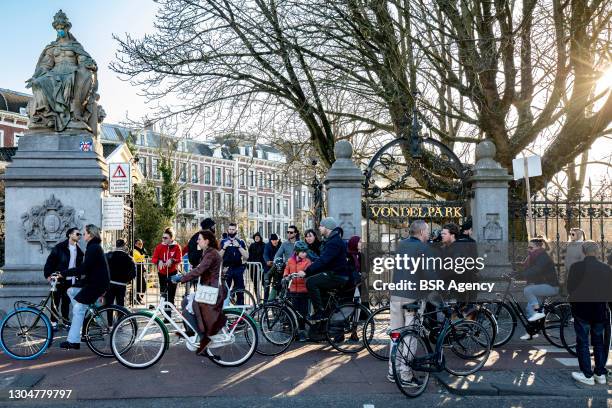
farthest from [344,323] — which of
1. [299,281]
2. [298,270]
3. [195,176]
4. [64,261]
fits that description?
[195,176]

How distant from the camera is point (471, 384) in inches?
310

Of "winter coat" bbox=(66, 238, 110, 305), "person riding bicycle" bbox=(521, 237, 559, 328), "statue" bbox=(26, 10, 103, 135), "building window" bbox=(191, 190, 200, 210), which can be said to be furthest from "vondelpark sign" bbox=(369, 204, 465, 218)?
"building window" bbox=(191, 190, 200, 210)

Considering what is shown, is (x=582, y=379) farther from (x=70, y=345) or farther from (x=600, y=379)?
(x=70, y=345)

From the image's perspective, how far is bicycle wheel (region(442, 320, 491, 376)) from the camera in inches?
337

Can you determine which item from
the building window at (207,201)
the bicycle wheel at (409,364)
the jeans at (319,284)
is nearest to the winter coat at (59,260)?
the jeans at (319,284)

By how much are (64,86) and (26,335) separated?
5.34m

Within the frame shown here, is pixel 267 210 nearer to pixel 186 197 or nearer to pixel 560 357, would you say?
pixel 186 197

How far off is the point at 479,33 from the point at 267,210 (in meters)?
70.7

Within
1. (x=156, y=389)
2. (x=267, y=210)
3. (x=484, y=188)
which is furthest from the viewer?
(x=267, y=210)

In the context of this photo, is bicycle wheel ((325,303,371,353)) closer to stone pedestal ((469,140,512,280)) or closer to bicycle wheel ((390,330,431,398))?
bicycle wheel ((390,330,431,398))

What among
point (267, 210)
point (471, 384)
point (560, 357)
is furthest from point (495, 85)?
point (267, 210)

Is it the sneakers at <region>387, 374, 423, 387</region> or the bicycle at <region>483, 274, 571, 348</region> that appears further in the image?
the bicycle at <region>483, 274, 571, 348</region>

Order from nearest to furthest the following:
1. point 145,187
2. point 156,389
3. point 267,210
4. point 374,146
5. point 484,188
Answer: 1. point 156,389
2. point 484,188
3. point 374,146
4. point 145,187
5. point 267,210

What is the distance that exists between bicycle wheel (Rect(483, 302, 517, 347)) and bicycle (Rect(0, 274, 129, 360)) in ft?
17.9
